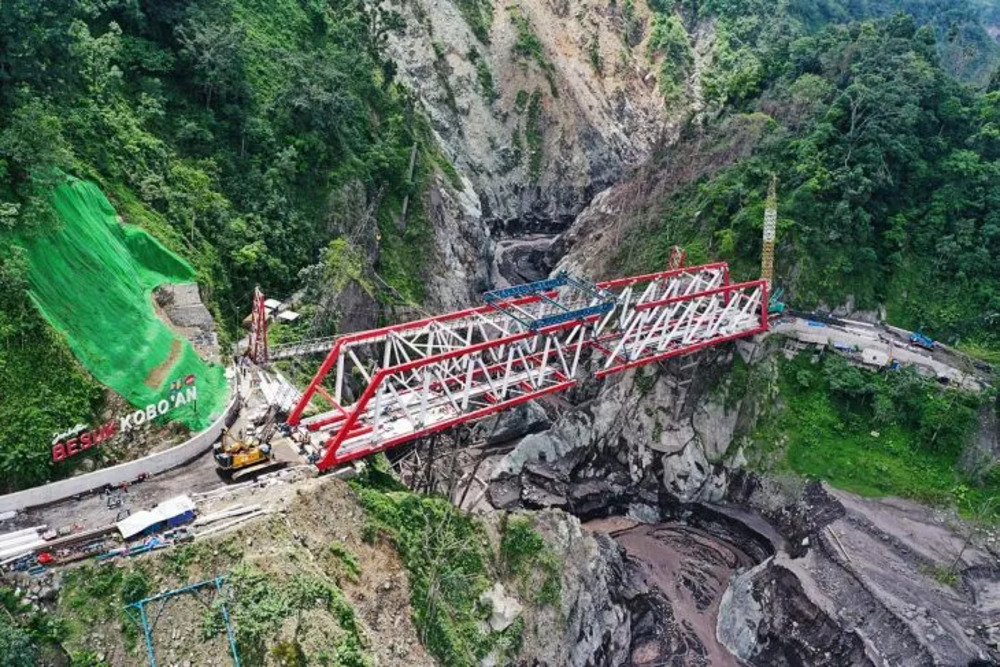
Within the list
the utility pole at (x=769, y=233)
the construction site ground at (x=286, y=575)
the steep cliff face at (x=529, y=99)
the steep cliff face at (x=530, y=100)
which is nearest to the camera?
the construction site ground at (x=286, y=575)

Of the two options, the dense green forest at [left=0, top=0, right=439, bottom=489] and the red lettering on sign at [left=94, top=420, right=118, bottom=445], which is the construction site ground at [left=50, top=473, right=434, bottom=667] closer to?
the red lettering on sign at [left=94, top=420, right=118, bottom=445]

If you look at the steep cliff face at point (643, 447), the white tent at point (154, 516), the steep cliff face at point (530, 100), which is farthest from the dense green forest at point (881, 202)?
the white tent at point (154, 516)

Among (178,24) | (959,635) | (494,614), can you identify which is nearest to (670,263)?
(959,635)

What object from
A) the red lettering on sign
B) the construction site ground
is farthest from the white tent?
the red lettering on sign

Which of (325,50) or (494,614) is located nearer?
(494,614)

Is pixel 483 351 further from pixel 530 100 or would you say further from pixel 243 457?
pixel 530 100

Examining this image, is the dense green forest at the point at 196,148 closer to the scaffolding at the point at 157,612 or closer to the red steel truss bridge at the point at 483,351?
the scaffolding at the point at 157,612

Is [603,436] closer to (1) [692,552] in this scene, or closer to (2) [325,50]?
(1) [692,552]
